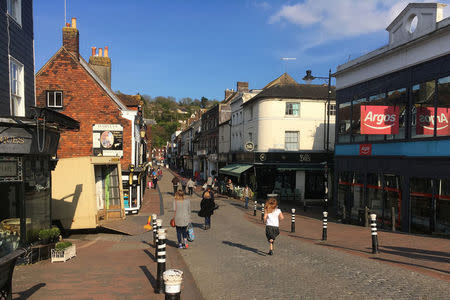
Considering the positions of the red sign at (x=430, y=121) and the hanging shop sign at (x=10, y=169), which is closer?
the hanging shop sign at (x=10, y=169)

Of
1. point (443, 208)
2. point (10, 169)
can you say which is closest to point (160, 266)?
point (10, 169)

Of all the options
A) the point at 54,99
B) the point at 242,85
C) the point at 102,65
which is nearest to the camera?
the point at 54,99

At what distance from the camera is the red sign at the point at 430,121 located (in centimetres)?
1338

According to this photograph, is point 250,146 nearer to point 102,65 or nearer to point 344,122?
point 344,122

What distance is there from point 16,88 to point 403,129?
1525 centimetres

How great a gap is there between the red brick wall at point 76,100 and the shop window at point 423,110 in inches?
589

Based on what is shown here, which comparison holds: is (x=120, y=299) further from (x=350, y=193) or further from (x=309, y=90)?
(x=309, y=90)

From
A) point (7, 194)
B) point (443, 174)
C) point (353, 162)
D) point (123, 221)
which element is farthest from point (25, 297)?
point (353, 162)

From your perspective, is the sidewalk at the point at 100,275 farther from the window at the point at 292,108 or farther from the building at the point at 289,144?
the window at the point at 292,108

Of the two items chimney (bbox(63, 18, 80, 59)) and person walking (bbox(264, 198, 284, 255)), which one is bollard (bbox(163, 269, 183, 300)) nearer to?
person walking (bbox(264, 198, 284, 255))

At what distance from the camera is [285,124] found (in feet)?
102

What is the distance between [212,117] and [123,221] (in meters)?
34.7

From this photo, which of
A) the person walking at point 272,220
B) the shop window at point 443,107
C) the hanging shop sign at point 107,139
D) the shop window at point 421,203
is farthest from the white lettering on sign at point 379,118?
the hanging shop sign at point 107,139

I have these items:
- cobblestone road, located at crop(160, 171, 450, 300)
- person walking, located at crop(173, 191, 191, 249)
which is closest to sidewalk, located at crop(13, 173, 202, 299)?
cobblestone road, located at crop(160, 171, 450, 300)
